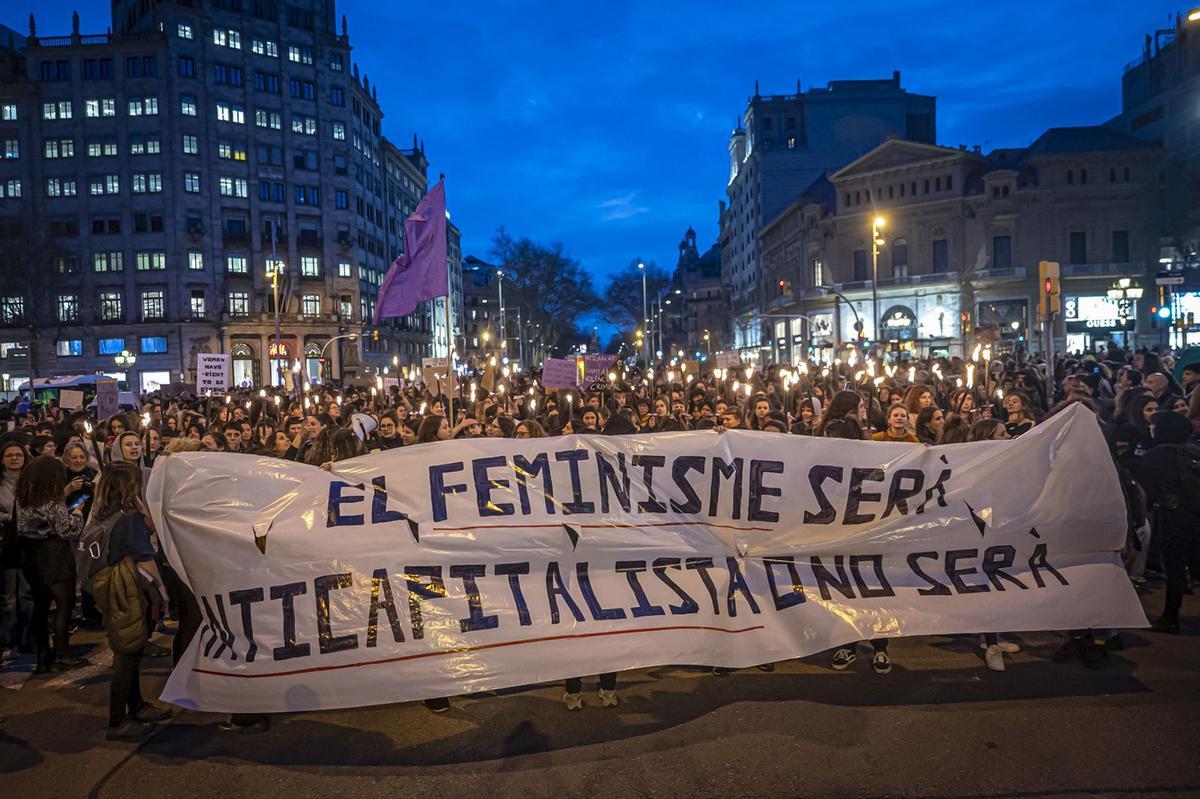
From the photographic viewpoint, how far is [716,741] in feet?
16.7

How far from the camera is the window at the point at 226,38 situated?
61.9 meters

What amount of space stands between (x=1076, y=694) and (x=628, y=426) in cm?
537

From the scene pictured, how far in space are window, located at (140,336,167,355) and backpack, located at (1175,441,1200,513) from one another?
66.1 metres

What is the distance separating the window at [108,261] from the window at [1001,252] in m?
62.6

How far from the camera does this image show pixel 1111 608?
570cm

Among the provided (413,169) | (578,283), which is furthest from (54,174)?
(578,283)

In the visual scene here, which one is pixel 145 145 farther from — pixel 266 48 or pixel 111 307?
pixel 111 307

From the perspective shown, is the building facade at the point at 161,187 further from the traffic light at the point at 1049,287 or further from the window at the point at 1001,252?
the traffic light at the point at 1049,287

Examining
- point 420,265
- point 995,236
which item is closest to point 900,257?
point 995,236

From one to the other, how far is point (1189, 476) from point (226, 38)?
6957 cm

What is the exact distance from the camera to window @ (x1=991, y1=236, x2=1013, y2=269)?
61062 millimetres

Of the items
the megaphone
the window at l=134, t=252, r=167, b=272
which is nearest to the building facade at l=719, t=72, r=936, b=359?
the window at l=134, t=252, r=167, b=272

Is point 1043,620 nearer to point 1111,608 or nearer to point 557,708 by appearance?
point 1111,608

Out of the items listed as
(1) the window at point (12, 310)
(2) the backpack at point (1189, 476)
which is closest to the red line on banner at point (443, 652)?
(2) the backpack at point (1189, 476)
